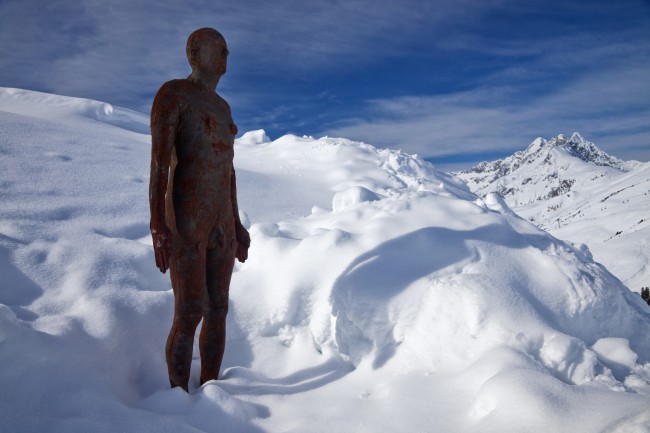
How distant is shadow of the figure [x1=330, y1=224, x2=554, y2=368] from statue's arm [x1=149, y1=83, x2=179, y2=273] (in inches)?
49.1

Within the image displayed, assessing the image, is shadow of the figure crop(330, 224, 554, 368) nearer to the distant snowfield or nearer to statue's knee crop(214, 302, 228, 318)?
the distant snowfield

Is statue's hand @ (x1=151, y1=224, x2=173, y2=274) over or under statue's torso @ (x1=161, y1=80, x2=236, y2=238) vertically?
under

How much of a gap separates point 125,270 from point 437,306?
2.54 m

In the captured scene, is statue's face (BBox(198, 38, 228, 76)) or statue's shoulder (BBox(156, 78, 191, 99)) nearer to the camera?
statue's shoulder (BBox(156, 78, 191, 99))

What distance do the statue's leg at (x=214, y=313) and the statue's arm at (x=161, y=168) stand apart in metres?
0.38

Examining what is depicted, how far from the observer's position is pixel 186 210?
2.34 metres

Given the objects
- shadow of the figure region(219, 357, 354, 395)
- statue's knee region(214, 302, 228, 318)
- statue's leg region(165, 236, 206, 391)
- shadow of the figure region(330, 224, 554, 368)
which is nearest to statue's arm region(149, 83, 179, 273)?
statue's leg region(165, 236, 206, 391)

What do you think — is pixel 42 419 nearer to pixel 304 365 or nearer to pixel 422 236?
pixel 304 365

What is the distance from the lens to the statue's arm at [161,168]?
219 cm

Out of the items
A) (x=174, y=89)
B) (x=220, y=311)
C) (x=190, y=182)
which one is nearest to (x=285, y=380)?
(x=220, y=311)

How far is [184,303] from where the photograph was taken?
237cm

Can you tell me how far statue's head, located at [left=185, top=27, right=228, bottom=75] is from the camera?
7.89 ft

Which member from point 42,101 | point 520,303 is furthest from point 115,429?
point 42,101

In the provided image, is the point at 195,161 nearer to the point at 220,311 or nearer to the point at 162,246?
the point at 162,246
